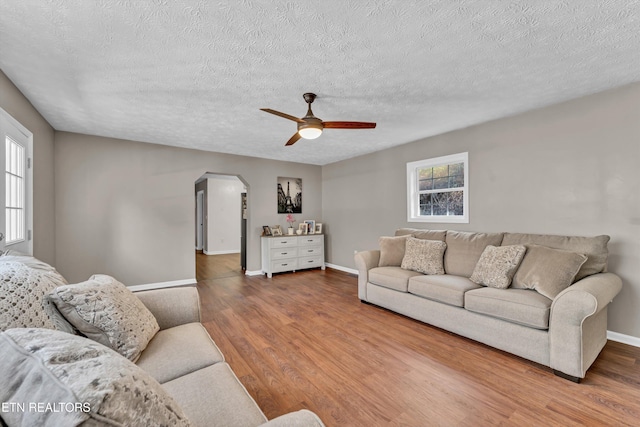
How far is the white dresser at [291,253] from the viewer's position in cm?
545

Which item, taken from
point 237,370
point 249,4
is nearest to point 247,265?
point 237,370

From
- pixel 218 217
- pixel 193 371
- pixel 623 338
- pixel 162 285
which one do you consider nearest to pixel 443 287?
pixel 623 338

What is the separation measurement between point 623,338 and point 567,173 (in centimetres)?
167

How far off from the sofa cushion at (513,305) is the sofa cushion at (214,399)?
7.41 feet

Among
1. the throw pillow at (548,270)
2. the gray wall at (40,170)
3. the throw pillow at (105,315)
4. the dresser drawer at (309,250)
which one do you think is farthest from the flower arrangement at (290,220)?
the throw pillow at (105,315)

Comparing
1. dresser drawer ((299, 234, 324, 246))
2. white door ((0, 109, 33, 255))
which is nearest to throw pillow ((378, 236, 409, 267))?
dresser drawer ((299, 234, 324, 246))

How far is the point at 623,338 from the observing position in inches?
102

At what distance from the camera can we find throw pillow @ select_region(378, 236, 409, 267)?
3.77 metres

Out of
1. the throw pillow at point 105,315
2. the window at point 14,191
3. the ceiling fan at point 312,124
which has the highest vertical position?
the ceiling fan at point 312,124

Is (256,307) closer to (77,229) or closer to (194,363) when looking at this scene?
(194,363)

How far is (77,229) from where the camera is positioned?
4020 mm

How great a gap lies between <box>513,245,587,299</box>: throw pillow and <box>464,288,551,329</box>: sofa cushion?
0.27 feet

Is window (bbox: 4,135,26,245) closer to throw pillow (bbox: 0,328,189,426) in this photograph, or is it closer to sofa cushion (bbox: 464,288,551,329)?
throw pillow (bbox: 0,328,189,426)

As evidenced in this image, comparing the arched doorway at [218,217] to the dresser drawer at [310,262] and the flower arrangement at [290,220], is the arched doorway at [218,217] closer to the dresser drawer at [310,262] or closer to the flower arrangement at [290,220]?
the flower arrangement at [290,220]
